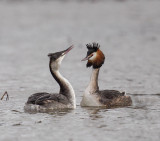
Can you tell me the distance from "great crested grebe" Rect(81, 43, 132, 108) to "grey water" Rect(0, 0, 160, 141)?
264mm

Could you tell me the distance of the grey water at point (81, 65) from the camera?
10234 millimetres

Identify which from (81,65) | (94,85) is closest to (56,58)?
(94,85)

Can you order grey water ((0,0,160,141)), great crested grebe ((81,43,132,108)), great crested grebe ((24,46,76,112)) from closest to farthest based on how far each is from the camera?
grey water ((0,0,160,141))
great crested grebe ((24,46,76,112))
great crested grebe ((81,43,132,108))

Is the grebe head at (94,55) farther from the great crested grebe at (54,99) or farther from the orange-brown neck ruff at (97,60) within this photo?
the great crested grebe at (54,99)

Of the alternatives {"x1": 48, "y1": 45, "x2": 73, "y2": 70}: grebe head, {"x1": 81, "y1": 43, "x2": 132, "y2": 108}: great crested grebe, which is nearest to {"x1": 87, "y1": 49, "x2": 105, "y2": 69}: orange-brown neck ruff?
{"x1": 81, "y1": 43, "x2": 132, "y2": 108}: great crested grebe

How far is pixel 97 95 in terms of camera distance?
1271cm

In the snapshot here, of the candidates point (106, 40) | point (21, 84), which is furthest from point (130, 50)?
point (21, 84)

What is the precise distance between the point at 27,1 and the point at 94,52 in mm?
35262

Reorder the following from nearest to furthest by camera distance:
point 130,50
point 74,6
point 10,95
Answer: point 10,95 → point 130,50 → point 74,6

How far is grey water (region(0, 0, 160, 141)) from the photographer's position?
10.2 meters

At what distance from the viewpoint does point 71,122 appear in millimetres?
10828

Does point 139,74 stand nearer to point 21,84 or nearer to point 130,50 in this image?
point 21,84

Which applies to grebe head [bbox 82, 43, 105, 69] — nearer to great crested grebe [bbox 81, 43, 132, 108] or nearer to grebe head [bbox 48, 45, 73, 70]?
great crested grebe [bbox 81, 43, 132, 108]

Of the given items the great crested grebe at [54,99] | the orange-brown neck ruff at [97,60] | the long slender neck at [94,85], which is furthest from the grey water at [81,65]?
the orange-brown neck ruff at [97,60]
